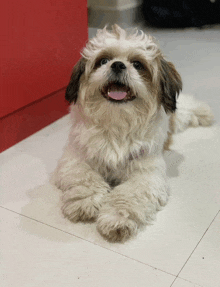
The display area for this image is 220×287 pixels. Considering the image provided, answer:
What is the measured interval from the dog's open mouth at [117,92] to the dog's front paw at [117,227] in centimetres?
47

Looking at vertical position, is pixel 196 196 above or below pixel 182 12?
above

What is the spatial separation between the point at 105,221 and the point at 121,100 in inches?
19.9

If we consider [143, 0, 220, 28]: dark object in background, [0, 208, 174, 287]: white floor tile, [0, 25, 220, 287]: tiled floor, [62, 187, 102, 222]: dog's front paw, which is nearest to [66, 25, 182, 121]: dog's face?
[62, 187, 102, 222]: dog's front paw

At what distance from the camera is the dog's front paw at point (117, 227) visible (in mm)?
1576

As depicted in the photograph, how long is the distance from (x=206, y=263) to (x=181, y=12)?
13.2 feet

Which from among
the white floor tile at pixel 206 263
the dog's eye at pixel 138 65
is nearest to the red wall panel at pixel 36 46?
the dog's eye at pixel 138 65

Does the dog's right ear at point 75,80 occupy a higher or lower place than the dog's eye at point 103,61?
lower

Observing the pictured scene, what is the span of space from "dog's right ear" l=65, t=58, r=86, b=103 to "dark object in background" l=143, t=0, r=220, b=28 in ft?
11.3

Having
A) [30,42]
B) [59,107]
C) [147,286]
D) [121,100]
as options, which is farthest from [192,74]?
[147,286]

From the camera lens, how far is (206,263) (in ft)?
4.89

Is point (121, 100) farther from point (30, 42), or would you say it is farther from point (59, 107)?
point (59, 107)

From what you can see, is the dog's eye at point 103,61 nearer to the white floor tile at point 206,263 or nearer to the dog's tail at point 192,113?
the white floor tile at point 206,263

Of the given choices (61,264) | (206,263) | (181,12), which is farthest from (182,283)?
(181,12)

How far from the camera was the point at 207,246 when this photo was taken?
1576 mm
